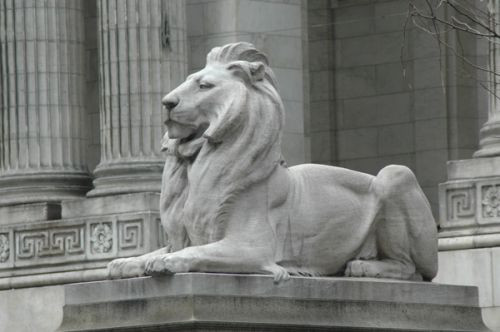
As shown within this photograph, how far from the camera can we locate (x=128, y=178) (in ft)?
127

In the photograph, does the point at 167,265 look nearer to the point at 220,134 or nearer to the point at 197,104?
the point at 220,134

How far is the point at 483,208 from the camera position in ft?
115

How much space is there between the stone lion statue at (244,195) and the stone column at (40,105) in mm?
16813

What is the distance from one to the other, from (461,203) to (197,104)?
1308 cm

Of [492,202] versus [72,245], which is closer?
[492,202]

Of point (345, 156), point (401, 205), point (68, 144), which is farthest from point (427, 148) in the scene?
point (401, 205)

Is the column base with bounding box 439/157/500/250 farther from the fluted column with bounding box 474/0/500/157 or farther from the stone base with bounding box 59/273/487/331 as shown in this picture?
the stone base with bounding box 59/273/487/331

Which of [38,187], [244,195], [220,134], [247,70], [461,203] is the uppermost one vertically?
[247,70]

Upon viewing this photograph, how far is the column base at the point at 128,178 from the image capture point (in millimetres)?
38375

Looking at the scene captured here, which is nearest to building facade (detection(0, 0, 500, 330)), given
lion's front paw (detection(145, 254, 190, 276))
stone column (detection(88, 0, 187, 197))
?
stone column (detection(88, 0, 187, 197))

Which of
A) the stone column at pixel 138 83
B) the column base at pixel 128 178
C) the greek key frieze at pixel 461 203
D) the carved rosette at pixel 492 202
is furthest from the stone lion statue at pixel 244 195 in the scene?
the stone column at pixel 138 83

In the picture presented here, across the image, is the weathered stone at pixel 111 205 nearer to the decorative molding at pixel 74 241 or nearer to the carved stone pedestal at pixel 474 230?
the decorative molding at pixel 74 241

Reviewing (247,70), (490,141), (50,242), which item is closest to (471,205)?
(490,141)

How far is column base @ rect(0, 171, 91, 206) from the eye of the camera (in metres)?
39.9
